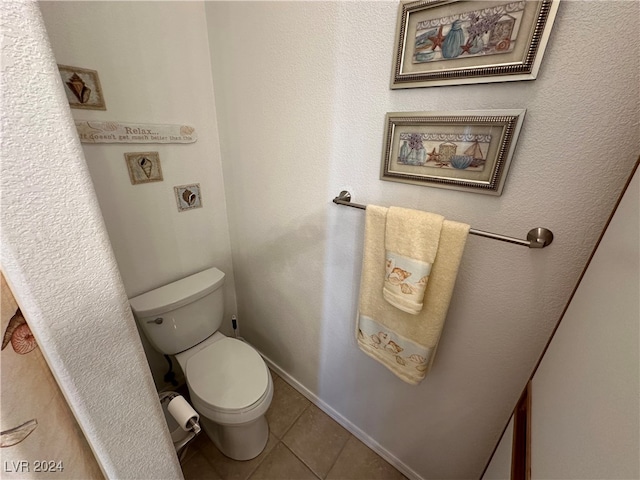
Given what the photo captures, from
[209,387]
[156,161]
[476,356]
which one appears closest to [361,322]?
[476,356]

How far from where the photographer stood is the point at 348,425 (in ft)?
4.61

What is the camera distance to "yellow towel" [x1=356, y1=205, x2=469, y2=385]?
72 cm

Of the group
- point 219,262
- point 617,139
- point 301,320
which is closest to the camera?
point 617,139

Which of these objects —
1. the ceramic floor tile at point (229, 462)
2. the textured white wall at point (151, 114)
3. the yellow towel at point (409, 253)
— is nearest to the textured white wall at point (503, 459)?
the yellow towel at point (409, 253)

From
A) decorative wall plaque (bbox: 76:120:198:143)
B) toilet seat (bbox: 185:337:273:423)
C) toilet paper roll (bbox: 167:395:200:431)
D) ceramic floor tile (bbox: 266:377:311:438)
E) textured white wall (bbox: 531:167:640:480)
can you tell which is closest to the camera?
textured white wall (bbox: 531:167:640:480)

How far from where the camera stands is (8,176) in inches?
12.7

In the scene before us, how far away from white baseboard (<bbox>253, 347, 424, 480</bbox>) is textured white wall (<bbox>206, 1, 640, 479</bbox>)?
0.03m

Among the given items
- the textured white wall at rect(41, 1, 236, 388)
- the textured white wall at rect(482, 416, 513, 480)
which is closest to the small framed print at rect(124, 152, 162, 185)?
the textured white wall at rect(41, 1, 236, 388)

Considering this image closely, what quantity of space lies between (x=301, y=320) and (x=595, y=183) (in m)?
1.20

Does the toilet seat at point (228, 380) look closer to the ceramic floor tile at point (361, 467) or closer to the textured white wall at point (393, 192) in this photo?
the textured white wall at point (393, 192)

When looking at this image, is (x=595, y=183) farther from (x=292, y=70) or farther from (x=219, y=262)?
(x=219, y=262)

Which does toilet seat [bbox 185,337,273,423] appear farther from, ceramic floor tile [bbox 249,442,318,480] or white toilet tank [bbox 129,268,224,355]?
ceramic floor tile [bbox 249,442,318,480]

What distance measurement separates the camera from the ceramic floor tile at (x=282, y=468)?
1240 mm

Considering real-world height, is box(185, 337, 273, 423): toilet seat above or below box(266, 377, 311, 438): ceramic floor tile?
above
